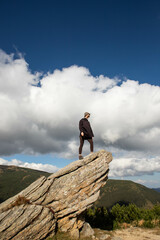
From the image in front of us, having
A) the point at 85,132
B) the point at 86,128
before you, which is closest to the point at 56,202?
the point at 85,132

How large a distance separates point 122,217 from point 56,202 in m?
14.9

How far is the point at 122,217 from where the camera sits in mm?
26078

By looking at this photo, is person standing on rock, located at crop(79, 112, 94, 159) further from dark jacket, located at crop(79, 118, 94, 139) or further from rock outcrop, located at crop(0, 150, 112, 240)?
rock outcrop, located at crop(0, 150, 112, 240)

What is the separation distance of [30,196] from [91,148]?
8.42 meters

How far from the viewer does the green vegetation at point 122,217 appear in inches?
931

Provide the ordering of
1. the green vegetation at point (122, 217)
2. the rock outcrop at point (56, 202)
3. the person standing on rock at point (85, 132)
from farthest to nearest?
the green vegetation at point (122, 217) < the person standing on rock at point (85, 132) < the rock outcrop at point (56, 202)

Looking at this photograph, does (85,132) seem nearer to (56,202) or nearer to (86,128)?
(86,128)

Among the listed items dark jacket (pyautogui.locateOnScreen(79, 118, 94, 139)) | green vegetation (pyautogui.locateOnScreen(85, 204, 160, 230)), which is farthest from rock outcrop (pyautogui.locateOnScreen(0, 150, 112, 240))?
green vegetation (pyautogui.locateOnScreen(85, 204, 160, 230))

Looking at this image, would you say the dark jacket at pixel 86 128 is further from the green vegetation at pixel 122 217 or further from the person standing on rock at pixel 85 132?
the green vegetation at pixel 122 217

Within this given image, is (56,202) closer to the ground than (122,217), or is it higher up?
higher up

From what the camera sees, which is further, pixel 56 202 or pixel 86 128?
pixel 86 128

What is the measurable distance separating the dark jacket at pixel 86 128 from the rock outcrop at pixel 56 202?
2.78m

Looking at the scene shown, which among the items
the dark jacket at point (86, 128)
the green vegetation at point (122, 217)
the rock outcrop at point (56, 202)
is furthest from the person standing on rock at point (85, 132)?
the green vegetation at point (122, 217)

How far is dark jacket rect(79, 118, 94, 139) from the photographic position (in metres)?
18.4
